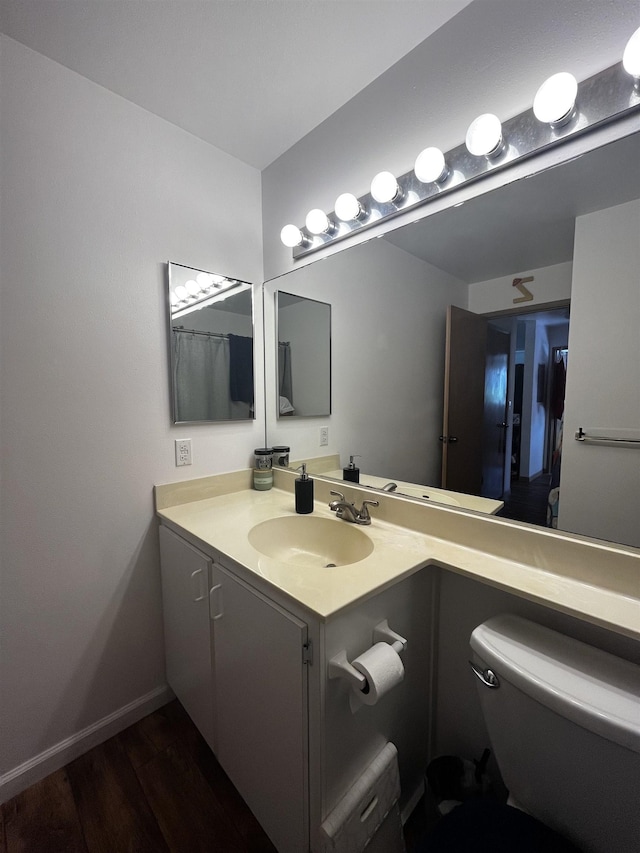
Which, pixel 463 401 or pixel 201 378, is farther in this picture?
pixel 201 378

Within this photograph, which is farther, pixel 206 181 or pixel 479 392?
pixel 206 181

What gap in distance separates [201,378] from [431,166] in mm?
1169

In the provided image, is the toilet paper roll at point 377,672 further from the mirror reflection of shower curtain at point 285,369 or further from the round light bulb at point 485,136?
the round light bulb at point 485,136

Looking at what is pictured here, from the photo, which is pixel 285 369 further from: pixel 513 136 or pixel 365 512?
pixel 513 136

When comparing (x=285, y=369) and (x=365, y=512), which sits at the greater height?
(x=285, y=369)

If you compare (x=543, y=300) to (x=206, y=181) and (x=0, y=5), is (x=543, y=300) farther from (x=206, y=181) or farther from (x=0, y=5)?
(x=0, y=5)

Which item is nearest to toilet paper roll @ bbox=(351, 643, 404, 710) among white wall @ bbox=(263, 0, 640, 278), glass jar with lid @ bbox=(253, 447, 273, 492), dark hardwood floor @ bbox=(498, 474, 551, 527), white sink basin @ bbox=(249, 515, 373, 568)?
white sink basin @ bbox=(249, 515, 373, 568)

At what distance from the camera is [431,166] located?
3.52 ft

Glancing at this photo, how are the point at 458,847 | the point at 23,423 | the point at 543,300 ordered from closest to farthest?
the point at 458,847
the point at 543,300
the point at 23,423

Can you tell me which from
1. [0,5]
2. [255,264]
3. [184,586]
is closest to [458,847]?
[184,586]

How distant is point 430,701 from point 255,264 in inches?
78.0

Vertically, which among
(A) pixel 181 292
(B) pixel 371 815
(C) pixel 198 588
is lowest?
(B) pixel 371 815

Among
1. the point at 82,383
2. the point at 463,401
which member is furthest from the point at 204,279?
the point at 463,401

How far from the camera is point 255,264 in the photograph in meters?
1.74
